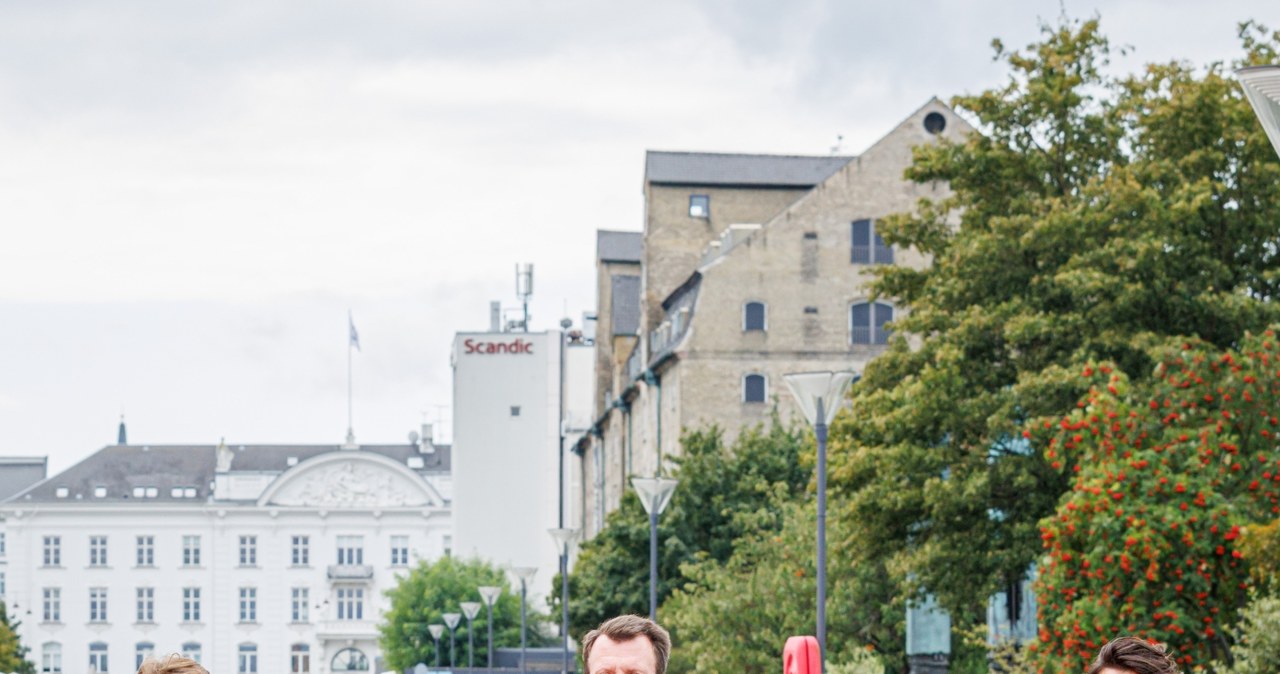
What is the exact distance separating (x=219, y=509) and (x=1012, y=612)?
323 ft

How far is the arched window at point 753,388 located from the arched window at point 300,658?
240 feet

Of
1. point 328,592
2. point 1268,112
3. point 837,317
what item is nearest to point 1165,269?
point 1268,112

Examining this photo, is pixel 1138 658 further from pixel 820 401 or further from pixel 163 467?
pixel 163 467

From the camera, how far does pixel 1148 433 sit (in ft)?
92.8

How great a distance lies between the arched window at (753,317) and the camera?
63.8 meters

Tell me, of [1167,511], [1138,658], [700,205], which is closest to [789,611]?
[1167,511]

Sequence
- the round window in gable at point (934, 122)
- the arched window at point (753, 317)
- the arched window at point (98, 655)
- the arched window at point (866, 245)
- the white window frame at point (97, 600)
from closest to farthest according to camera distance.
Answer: the round window in gable at point (934, 122) < the arched window at point (866, 245) < the arched window at point (753, 317) < the arched window at point (98, 655) < the white window frame at point (97, 600)

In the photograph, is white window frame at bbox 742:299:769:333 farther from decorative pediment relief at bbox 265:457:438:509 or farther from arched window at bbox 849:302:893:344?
decorative pediment relief at bbox 265:457:438:509

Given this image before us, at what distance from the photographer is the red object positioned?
6.93 m

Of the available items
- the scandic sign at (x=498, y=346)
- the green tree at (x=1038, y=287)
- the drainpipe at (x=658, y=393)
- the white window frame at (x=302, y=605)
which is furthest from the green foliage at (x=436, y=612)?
the green tree at (x=1038, y=287)

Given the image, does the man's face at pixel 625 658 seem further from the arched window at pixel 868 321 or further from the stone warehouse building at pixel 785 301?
the arched window at pixel 868 321

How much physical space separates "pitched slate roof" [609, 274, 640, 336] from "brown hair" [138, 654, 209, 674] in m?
83.8

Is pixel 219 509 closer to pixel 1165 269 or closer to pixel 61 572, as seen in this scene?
→ pixel 61 572

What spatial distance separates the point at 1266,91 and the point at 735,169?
6505cm
